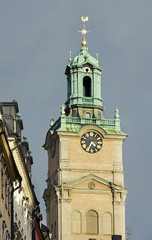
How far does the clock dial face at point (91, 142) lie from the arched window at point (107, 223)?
7911mm

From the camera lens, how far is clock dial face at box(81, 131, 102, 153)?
467ft

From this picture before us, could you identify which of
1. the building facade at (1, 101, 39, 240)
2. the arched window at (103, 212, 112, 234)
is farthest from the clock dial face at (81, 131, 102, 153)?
the building facade at (1, 101, 39, 240)

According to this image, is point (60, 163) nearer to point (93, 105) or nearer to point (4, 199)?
point (93, 105)

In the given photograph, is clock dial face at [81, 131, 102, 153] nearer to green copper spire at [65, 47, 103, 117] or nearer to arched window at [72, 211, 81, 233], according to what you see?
green copper spire at [65, 47, 103, 117]

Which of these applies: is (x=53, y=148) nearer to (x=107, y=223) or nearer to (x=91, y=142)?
(x=91, y=142)

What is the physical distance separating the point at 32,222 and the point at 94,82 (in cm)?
6570

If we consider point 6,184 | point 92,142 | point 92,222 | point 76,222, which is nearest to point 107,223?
point 92,222

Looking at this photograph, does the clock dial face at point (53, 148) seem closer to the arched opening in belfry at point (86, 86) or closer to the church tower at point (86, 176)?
the church tower at point (86, 176)

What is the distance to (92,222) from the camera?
143 metres

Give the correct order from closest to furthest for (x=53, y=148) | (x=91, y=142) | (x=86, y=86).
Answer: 1. (x=91, y=142)
2. (x=53, y=148)
3. (x=86, y=86)

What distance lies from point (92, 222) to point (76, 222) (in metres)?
2.11

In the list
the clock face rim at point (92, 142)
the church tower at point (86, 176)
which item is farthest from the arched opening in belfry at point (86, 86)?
the clock face rim at point (92, 142)

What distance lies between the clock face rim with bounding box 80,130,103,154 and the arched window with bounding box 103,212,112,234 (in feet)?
25.8

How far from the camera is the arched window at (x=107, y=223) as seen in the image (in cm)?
14225
